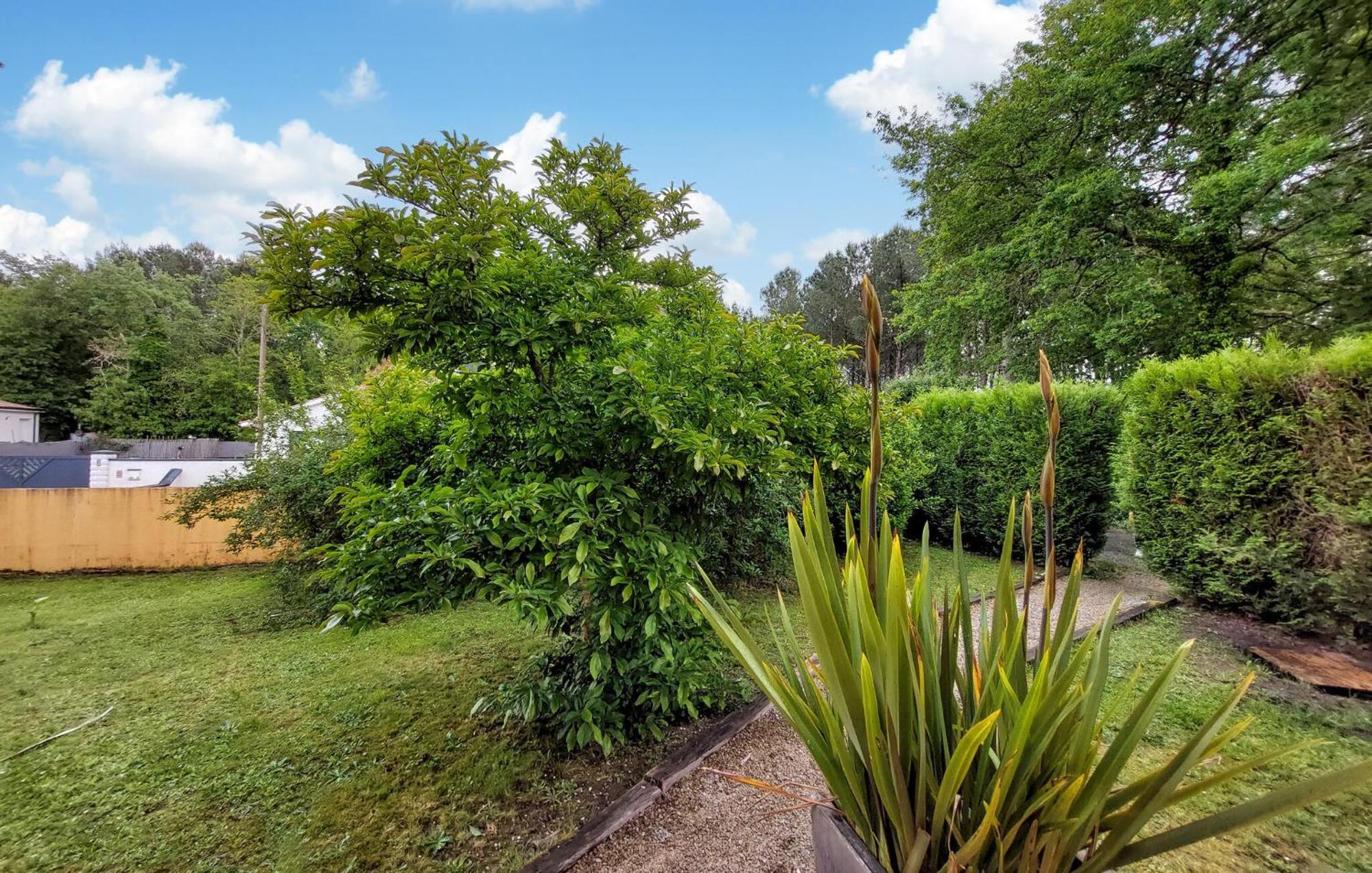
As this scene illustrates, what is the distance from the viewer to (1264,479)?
3426 millimetres

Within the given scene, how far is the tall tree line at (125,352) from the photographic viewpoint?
65.5ft

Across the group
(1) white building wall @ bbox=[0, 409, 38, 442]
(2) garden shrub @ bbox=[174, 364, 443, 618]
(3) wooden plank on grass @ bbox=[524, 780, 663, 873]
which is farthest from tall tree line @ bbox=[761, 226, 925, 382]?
(1) white building wall @ bbox=[0, 409, 38, 442]

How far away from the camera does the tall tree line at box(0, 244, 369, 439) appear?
19969 mm

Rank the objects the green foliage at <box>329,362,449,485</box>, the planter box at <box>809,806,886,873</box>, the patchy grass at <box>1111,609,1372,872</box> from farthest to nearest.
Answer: the green foliage at <box>329,362,449,485</box> < the patchy grass at <box>1111,609,1372,872</box> < the planter box at <box>809,806,886,873</box>

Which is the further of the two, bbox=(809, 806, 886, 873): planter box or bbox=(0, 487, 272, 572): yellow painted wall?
bbox=(0, 487, 272, 572): yellow painted wall

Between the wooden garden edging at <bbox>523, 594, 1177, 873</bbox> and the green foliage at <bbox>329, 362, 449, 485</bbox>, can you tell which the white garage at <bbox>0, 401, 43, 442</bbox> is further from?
the wooden garden edging at <bbox>523, 594, 1177, 873</bbox>

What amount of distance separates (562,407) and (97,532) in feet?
28.8

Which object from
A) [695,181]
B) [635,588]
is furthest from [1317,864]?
[695,181]

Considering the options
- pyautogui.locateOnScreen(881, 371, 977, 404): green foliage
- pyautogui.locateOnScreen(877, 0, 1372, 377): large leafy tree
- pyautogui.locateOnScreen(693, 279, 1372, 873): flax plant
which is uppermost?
pyautogui.locateOnScreen(877, 0, 1372, 377): large leafy tree

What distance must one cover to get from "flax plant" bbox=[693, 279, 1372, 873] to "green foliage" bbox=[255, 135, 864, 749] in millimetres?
821

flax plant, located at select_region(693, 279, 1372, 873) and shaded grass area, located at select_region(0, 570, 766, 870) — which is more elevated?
flax plant, located at select_region(693, 279, 1372, 873)

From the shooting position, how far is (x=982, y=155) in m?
9.62

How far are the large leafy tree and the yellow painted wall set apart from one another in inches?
538

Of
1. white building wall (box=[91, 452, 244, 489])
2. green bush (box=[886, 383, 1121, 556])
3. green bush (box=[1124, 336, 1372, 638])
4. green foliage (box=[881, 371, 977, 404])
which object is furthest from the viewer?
white building wall (box=[91, 452, 244, 489])
